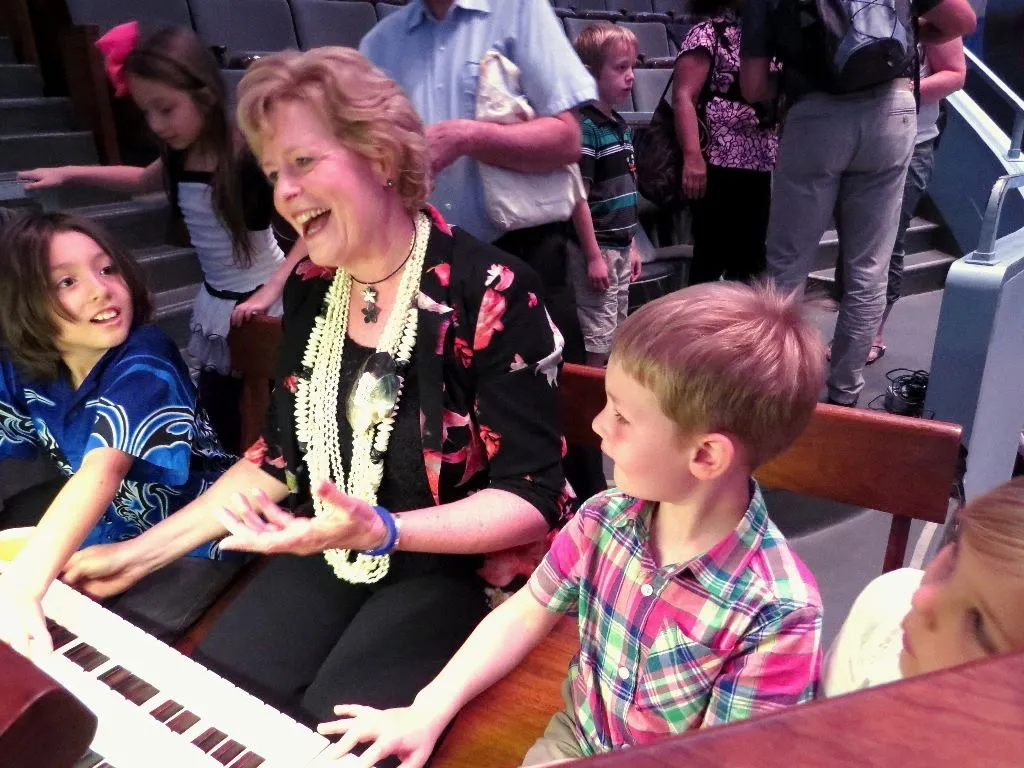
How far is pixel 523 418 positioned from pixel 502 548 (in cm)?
19

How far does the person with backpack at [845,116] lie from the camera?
80.6 inches

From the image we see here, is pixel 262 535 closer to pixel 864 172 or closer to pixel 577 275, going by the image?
pixel 577 275

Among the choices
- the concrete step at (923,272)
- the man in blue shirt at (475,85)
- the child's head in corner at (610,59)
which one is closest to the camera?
the man in blue shirt at (475,85)

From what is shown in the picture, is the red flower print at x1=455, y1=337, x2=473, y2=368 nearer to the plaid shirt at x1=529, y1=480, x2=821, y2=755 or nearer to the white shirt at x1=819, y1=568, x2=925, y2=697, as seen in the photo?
the plaid shirt at x1=529, y1=480, x2=821, y2=755

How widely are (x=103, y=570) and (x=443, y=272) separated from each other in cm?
66

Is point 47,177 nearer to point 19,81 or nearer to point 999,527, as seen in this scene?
point 999,527

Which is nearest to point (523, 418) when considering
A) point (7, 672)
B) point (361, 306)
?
point (361, 306)

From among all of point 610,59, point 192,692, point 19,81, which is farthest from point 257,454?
point 19,81

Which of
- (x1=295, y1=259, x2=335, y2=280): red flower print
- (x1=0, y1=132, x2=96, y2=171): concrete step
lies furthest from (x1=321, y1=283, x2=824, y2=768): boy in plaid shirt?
(x1=0, y1=132, x2=96, y2=171): concrete step

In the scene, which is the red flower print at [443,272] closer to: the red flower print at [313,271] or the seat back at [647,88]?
the red flower print at [313,271]

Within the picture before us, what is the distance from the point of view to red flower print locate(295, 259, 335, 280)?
1.27 metres

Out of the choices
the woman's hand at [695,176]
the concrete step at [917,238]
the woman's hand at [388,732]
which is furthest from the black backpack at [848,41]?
the concrete step at [917,238]

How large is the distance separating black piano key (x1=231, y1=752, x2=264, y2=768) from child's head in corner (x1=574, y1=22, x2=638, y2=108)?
2.49 m

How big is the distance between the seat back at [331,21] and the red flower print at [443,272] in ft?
11.9
